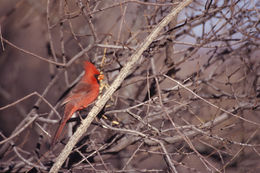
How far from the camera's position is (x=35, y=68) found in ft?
25.0

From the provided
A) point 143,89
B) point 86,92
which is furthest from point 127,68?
point 143,89

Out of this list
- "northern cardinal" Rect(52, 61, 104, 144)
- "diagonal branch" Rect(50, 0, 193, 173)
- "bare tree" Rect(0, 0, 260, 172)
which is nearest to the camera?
"diagonal branch" Rect(50, 0, 193, 173)

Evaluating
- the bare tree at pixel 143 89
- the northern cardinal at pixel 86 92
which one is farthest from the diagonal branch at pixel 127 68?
the northern cardinal at pixel 86 92

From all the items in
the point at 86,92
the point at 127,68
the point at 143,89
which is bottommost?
the point at 143,89

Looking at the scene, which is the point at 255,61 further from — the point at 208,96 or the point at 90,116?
the point at 90,116

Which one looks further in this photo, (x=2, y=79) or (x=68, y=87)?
(x=2, y=79)

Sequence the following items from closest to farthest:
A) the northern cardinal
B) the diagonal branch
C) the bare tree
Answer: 1. the diagonal branch
2. the bare tree
3. the northern cardinal

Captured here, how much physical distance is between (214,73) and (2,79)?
5456mm

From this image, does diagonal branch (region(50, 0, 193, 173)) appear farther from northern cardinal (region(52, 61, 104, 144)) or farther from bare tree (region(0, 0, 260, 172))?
northern cardinal (region(52, 61, 104, 144))

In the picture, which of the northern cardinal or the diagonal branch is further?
the northern cardinal

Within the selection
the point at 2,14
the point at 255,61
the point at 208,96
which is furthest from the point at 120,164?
the point at 2,14

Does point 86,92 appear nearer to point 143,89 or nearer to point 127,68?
point 127,68

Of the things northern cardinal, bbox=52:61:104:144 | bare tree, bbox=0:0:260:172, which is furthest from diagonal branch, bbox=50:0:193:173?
northern cardinal, bbox=52:61:104:144

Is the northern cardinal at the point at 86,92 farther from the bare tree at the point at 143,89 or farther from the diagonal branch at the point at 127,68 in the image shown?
the diagonal branch at the point at 127,68
